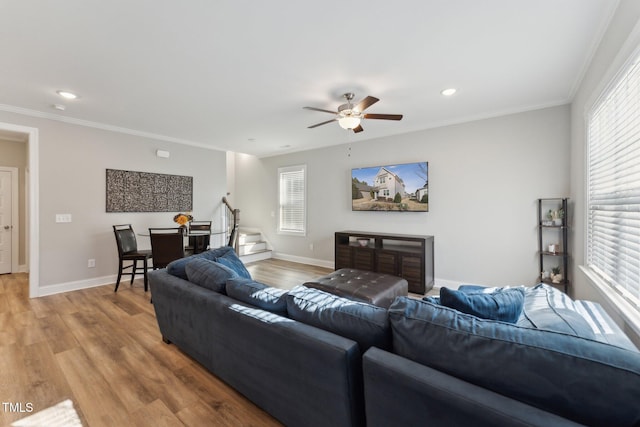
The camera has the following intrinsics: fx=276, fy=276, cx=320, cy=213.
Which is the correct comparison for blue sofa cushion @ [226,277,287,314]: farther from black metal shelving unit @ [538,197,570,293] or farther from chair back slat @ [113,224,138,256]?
black metal shelving unit @ [538,197,570,293]

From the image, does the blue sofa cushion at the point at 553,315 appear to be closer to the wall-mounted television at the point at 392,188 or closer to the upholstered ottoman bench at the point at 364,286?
the upholstered ottoman bench at the point at 364,286

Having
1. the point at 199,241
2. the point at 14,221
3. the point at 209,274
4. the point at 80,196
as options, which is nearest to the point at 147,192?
the point at 80,196

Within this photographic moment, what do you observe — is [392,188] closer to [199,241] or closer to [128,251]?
[199,241]

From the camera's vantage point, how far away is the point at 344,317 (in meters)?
1.41

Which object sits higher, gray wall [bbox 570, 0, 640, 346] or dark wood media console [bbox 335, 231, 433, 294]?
gray wall [bbox 570, 0, 640, 346]

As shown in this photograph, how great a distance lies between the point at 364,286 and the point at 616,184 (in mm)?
2245

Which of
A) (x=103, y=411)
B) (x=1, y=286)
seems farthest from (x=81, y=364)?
(x=1, y=286)

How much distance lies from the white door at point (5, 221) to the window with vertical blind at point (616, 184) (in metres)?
8.51

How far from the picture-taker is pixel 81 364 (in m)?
2.25

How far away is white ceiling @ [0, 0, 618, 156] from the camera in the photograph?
6.25 feet

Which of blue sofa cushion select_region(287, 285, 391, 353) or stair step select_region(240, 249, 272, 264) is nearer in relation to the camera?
blue sofa cushion select_region(287, 285, 391, 353)

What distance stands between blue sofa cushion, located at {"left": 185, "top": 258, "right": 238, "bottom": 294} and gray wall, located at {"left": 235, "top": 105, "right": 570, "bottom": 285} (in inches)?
135

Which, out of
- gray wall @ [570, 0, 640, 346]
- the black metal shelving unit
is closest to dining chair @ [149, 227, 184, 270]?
gray wall @ [570, 0, 640, 346]

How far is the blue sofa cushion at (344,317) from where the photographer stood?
131 cm
